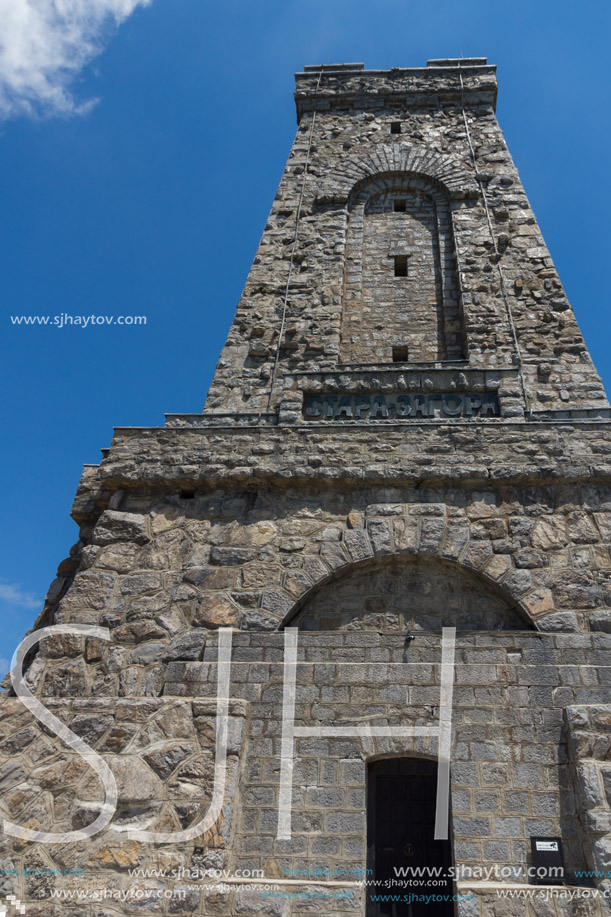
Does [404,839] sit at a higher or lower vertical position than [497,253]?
lower

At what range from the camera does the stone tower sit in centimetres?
493

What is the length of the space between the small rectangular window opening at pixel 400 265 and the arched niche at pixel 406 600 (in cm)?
525

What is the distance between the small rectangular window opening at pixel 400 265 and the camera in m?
9.94

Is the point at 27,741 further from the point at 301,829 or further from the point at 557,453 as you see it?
the point at 557,453

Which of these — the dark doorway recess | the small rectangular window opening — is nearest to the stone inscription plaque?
the small rectangular window opening

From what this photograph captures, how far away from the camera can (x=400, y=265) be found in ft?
32.9

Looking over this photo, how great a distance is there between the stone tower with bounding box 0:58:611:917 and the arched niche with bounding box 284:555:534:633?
0.07ft

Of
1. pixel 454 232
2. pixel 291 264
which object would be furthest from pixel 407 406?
pixel 454 232

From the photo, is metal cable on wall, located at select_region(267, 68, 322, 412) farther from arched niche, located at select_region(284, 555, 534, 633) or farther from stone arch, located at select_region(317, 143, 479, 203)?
arched niche, located at select_region(284, 555, 534, 633)

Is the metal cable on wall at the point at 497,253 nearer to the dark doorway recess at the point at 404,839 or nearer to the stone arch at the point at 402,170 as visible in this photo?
the stone arch at the point at 402,170

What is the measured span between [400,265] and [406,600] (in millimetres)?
5731

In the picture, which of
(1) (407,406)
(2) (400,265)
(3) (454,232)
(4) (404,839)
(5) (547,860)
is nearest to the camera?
(5) (547,860)

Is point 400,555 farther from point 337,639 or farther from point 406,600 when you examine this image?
point 337,639

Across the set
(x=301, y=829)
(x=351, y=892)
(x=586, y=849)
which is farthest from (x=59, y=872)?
(x=586, y=849)
